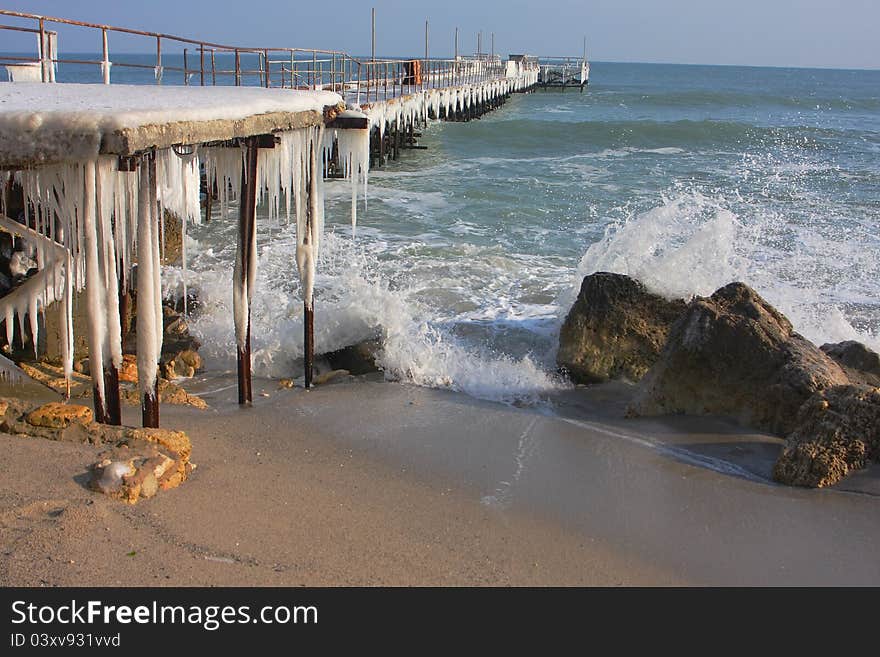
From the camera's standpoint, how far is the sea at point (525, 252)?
10.2 m

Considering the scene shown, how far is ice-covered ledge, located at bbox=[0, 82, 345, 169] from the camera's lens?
5.02 metres

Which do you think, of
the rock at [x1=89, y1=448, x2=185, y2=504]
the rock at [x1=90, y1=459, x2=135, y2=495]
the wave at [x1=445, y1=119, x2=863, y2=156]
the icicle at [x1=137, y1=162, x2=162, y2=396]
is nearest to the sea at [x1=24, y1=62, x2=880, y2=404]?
the wave at [x1=445, y1=119, x2=863, y2=156]

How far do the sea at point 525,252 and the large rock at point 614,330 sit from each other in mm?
382

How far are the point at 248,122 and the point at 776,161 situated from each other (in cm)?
2753

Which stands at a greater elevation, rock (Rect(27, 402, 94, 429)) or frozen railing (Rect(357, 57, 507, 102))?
frozen railing (Rect(357, 57, 507, 102))

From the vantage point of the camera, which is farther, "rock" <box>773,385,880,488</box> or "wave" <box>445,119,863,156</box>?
"wave" <box>445,119,863,156</box>

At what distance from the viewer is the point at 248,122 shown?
659 centimetres

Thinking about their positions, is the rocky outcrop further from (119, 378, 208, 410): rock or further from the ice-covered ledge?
the ice-covered ledge

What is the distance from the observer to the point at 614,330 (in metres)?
9.43

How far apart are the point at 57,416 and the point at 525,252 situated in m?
10.6

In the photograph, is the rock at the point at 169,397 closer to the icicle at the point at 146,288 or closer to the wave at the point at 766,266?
the icicle at the point at 146,288

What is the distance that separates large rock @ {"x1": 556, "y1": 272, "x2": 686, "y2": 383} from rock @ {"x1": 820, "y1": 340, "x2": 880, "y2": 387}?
5.25 feet

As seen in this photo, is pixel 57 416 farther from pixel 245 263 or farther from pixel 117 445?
pixel 245 263

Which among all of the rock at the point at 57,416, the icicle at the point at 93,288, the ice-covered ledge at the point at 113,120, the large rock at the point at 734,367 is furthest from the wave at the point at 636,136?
the icicle at the point at 93,288
